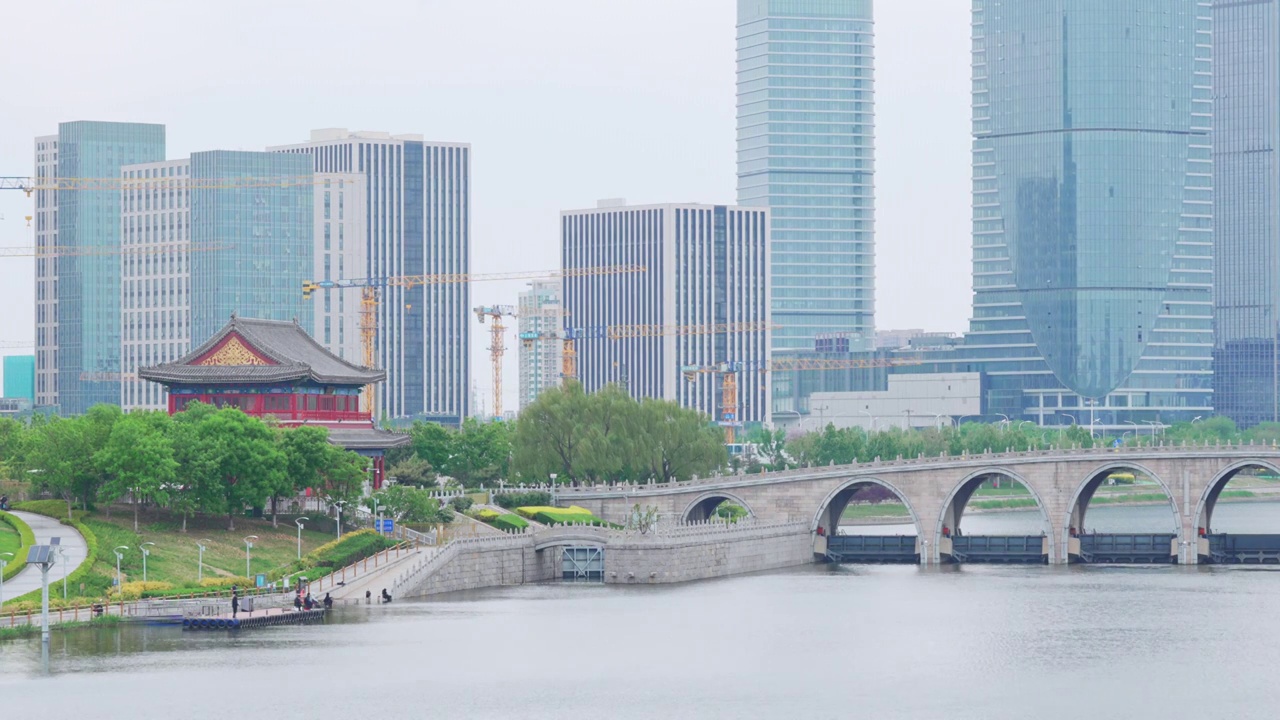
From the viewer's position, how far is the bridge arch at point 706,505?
496 feet

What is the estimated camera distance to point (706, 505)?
6147 inches

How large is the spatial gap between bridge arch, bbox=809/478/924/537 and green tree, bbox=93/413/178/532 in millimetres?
47628

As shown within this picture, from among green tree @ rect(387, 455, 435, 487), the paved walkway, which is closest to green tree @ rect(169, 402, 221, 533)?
the paved walkway

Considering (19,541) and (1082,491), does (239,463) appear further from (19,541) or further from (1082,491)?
(1082,491)

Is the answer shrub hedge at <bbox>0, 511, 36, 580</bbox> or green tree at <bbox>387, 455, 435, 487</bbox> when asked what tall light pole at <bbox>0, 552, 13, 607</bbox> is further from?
green tree at <bbox>387, 455, 435, 487</bbox>

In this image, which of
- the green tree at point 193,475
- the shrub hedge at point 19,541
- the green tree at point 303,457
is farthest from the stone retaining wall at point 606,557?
the shrub hedge at point 19,541

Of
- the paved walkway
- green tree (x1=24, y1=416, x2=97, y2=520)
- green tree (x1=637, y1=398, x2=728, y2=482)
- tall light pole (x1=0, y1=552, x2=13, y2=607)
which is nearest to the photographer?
tall light pole (x1=0, y1=552, x2=13, y2=607)

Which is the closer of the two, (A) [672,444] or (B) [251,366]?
(B) [251,366]

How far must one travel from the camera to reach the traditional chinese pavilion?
143 meters

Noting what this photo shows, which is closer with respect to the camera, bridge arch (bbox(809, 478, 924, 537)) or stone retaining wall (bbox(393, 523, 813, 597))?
stone retaining wall (bbox(393, 523, 813, 597))

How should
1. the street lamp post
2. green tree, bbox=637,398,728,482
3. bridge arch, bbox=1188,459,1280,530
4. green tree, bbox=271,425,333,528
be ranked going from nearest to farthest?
green tree, bbox=271,425,333,528, the street lamp post, bridge arch, bbox=1188,459,1280,530, green tree, bbox=637,398,728,482

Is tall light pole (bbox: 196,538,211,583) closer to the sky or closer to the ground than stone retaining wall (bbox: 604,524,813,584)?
closer to the sky

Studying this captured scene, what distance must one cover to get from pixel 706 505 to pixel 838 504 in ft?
30.8

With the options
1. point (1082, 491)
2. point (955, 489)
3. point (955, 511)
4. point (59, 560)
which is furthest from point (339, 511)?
point (1082, 491)
